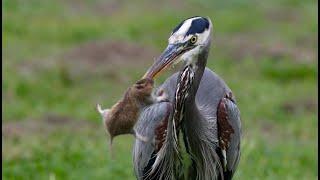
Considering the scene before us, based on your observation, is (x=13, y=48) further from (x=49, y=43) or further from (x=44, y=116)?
(x=44, y=116)

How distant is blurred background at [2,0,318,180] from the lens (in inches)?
389

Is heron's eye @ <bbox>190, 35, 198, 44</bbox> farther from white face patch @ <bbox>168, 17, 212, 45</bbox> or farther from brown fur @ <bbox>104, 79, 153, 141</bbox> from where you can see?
brown fur @ <bbox>104, 79, 153, 141</bbox>

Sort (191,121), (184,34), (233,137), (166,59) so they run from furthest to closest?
(233,137) → (191,121) → (184,34) → (166,59)

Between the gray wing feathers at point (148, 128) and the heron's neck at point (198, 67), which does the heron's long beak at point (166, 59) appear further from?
the gray wing feathers at point (148, 128)

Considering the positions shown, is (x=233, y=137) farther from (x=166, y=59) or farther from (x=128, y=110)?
(x=166, y=59)

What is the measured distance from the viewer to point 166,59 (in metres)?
6.56

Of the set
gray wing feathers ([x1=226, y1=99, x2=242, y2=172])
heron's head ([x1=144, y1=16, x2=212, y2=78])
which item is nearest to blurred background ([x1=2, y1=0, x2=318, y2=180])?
gray wing feathers ([x1=226, y1=99, x2=242, y2=172])

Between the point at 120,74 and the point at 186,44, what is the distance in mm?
7743

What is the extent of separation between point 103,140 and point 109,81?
331 cm

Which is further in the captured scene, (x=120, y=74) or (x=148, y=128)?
(x=120, y=74)

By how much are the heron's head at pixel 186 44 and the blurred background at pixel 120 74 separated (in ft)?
8.67

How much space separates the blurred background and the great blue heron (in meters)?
1.24

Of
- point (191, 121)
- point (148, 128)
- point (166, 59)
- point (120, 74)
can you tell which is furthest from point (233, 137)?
point (120, 74)

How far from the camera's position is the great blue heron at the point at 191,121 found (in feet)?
22.0
